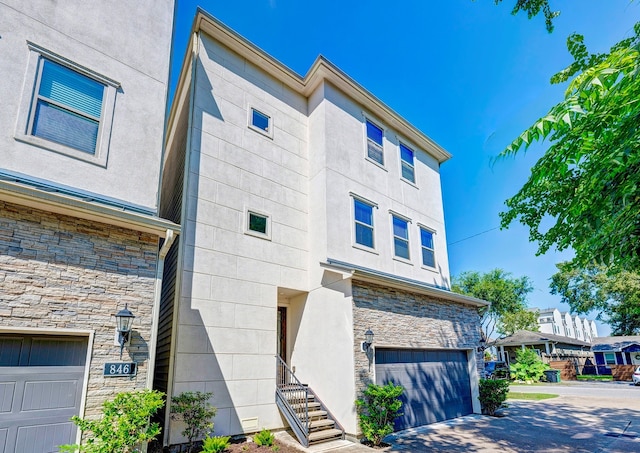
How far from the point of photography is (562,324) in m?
51.9

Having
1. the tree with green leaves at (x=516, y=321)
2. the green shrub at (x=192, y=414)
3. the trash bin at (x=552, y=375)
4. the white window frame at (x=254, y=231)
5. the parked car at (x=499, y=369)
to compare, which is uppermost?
the white window frame at (x=254, y=231)

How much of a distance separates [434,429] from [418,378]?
1.31 m

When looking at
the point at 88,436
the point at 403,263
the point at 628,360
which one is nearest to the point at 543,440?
the point at 403,263

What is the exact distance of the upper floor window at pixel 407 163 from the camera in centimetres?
1373

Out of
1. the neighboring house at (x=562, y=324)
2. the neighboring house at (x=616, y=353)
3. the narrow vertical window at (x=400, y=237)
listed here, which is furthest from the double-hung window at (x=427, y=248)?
the neighboring house at (x=562, y=324)

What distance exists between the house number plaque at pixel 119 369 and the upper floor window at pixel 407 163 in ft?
34.9

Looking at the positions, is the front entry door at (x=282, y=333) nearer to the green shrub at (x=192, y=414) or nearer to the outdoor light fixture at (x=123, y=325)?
the green shrub at (x=192, y=414)

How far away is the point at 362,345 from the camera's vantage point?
902 centimetres

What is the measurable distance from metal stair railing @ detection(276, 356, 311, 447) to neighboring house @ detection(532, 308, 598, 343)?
4898 cm

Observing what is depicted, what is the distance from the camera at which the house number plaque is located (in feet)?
18.0

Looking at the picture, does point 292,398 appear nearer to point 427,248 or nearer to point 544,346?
point 427,248

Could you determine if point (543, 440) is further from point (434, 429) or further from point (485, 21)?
point (485, 21)

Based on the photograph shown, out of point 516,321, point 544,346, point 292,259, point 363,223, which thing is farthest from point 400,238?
point 516,321

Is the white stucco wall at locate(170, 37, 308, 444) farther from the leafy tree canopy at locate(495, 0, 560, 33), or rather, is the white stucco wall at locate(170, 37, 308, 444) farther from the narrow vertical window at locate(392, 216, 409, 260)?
the leafy tree canopy at locate(495, 0, 560, 33)
